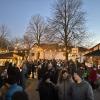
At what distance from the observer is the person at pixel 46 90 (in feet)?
36.0

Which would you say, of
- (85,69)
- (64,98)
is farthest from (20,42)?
(64,98)

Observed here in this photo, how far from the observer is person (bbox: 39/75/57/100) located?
36.0ft

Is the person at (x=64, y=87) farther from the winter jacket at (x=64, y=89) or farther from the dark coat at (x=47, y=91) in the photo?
the dark coat at (x=47, y=91)

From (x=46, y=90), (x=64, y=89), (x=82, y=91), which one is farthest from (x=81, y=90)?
(x=46, y=90)

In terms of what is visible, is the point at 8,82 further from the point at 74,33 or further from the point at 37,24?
the point at 37,24

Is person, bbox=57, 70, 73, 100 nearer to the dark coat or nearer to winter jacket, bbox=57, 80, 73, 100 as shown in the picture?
winter jacket, bbox=57, 80, 73, 100

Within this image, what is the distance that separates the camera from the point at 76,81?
30.1 ft

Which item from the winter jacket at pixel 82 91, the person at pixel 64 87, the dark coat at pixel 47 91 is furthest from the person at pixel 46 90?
the winter jacket at pixel 82 91

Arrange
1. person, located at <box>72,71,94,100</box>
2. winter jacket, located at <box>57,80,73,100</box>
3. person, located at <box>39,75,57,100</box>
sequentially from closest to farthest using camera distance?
person, located at <box>72,71,94,100</box>, winter jacket, located at <box>57,80,73,100</box>, person, located at <box>39,75,57,100</box>

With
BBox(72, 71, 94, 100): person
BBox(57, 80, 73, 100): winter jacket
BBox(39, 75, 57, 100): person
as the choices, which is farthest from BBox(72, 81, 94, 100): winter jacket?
BBox(39, 75, 57, 100): person

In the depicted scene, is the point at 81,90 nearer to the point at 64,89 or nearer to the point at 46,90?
the point at 64,89

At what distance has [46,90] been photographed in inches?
432

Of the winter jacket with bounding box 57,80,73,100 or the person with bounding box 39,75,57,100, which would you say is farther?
the person with bounding box 39,75,57,100

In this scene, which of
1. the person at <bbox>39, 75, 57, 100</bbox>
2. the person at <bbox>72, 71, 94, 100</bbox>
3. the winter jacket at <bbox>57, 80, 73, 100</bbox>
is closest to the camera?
the person at <bbox>72, 71, 94, 100</bbox>
